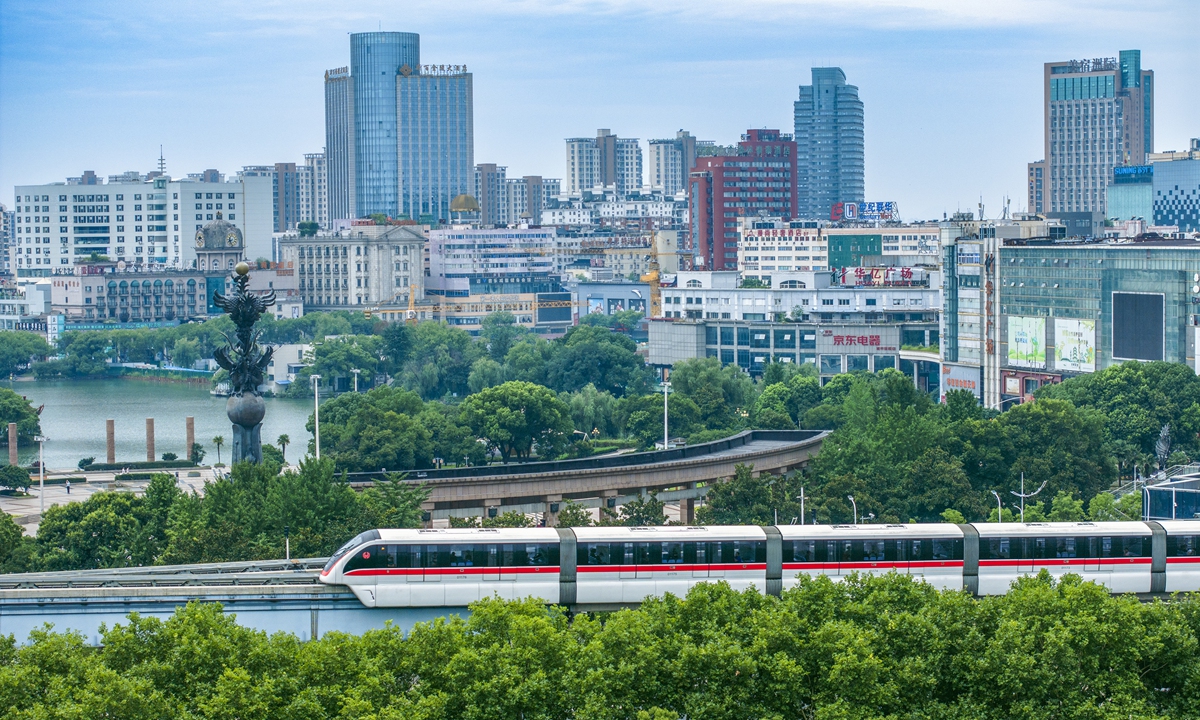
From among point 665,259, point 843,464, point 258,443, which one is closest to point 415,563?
Result: point 258,443

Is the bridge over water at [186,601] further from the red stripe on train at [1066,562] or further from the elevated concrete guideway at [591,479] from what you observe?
A: the elevated concrete guideway at [591,479]

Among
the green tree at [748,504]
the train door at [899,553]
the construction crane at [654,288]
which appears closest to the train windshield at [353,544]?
the train door at [899,553]

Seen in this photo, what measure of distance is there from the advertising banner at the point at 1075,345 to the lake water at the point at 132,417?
35.7 metres

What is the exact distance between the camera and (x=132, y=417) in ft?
348

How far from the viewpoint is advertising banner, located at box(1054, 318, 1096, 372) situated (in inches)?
3391

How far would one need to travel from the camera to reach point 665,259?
577 feet

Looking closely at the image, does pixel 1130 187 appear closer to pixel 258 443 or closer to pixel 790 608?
pixel 258 443

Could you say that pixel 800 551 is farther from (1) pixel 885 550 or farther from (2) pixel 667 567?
(2) pixel 667 567

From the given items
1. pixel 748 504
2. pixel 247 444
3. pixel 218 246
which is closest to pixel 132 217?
pixel 218 246

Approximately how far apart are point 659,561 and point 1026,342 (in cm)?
5906

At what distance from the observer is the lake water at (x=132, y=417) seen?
8925 centimetres

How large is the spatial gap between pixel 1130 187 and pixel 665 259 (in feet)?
151

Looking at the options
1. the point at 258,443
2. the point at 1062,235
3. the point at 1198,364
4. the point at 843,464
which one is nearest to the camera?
the point at 258,443

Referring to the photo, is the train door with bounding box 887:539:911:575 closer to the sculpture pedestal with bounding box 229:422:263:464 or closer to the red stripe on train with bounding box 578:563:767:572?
the red stripe on train with bounding box 578:563:767:572
